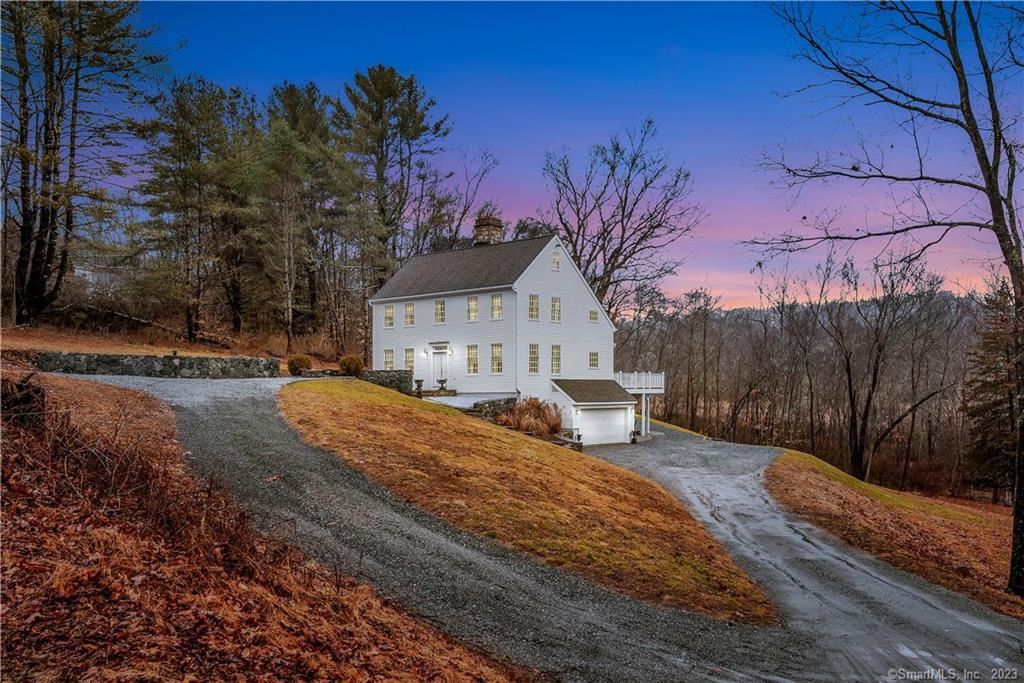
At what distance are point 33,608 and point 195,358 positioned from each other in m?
17.9

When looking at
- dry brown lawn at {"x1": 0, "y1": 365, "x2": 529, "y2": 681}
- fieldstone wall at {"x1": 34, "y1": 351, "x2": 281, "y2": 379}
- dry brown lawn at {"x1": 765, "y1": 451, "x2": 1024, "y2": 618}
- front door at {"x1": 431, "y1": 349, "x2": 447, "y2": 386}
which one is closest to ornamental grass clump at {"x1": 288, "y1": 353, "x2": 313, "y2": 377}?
fieldstone wall at {"x1": 34, "y1": 351, "x2": 281, "y2": 379}

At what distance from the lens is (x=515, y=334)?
27047 mm

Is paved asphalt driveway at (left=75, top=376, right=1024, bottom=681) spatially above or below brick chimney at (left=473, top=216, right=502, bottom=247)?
below

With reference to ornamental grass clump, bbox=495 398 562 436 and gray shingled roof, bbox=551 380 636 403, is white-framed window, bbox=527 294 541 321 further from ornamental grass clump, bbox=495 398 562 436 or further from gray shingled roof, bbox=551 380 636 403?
Result: ornamental grass clump, bbox=495 398 562 436

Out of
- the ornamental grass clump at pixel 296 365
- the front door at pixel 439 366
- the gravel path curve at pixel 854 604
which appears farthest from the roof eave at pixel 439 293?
the gravel path curve at pixel 854 604

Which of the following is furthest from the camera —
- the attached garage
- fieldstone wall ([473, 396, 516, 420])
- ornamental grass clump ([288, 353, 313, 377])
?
the attached garage

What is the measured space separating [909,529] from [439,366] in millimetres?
20781

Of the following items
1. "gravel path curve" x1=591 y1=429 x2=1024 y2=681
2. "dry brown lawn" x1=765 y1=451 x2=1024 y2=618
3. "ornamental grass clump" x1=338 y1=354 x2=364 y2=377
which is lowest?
"dry brown lawn" x1=765 y1=451 x2=1024 y2=618

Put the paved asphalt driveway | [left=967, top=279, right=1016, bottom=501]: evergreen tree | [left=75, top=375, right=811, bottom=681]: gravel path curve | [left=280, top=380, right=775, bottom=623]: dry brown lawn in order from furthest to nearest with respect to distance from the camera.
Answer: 1. [left=967, top=279, right=1016, bottom=501]: evergreen tree
2. [left=280, top=380, right=775, bottom=623]: dry brown lawn
3. the paved asphalt driveway
4. [left=75, top=375, right=811, bottom=681]: gravel path curve

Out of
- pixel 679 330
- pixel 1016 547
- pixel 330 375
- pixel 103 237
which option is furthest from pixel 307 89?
pixel 1016 547

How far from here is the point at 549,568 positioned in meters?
8.42

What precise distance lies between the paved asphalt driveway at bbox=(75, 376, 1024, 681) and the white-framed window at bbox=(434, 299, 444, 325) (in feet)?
57.8

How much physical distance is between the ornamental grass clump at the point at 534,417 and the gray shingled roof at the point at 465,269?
583 cm

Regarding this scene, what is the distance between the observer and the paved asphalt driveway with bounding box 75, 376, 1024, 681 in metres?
6.24
